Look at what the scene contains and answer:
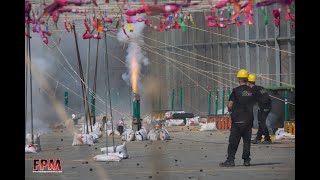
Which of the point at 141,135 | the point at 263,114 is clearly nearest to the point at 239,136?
the point at 263,114

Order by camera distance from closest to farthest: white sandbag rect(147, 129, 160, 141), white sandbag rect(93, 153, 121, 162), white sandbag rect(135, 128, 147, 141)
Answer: white sandbag rect(93, 153, 121, 162) < white sandbag rect(135, 128, 147, 141) < white sandbag rect(147, 129, 160, 141)

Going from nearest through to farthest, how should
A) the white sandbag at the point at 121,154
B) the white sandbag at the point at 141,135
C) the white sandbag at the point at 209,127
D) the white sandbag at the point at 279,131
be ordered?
the white sandbag at the point at 121,154
the white sandbag at the point at 141,135
the white sandbag at the point at 279,131
the white sandbag at the point at 209,127

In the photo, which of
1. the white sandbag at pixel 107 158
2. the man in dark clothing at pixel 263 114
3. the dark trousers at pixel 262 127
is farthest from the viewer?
the dark trousers at pixel 262 127

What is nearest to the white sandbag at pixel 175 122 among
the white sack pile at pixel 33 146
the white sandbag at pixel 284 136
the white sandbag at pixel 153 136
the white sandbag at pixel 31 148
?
the white sandbag at pixel 153 136

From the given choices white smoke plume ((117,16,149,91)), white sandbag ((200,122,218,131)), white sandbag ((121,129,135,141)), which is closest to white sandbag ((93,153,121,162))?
white sandbag ((121,129,135,141))

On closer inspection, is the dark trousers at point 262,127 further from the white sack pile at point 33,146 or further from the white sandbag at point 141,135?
the white sack pile at point 33,146

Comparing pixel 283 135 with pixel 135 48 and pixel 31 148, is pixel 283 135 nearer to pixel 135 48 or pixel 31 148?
pixel 31 148

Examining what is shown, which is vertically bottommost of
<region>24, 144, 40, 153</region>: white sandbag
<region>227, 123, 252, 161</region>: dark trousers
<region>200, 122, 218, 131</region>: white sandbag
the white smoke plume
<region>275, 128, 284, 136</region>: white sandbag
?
<region>200, 122, 218, 131</region>: white sandbag

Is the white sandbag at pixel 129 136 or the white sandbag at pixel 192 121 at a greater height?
the white sandbag at pixel 129 136

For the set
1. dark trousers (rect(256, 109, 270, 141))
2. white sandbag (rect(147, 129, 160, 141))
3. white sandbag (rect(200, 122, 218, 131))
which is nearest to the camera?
dark trousers (rect(256, 109, 270, 141))

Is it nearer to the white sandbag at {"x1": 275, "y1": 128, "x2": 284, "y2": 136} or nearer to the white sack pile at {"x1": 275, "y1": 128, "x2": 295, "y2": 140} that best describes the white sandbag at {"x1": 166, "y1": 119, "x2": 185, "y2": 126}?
the white sandbag at {"x1": 275, "y1": 128, "x2": 284, "y2": 136}

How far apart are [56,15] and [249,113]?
456 centimetres

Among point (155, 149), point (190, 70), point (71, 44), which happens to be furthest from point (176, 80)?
point (155, 149)

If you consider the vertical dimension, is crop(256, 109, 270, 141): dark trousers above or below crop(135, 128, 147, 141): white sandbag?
above
